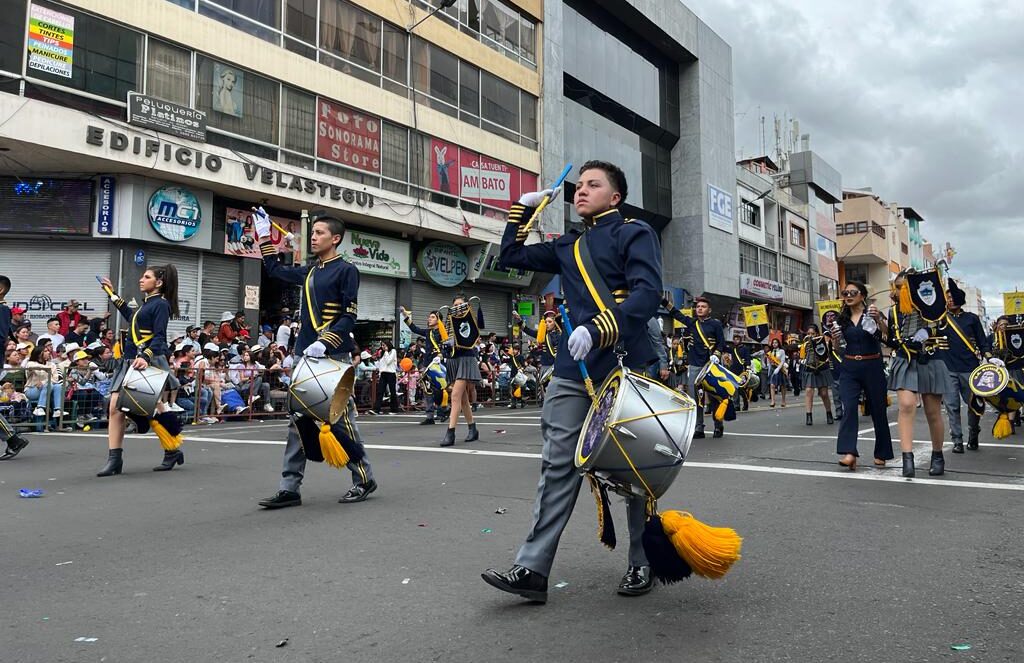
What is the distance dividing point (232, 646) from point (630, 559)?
1810 millimetres

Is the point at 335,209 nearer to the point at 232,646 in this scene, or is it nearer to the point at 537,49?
the point at 537,49

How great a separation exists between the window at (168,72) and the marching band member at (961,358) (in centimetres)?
1608

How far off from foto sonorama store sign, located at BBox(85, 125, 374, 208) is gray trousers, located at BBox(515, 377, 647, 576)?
15.8 metres

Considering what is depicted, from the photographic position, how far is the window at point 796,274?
5209cm

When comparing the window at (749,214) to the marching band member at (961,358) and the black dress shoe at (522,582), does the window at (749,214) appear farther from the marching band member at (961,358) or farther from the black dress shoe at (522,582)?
the black dress shoe at (522,582)

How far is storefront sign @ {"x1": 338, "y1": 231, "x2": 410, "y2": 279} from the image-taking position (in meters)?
22.8

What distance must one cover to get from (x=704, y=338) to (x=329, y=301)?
23.3 ft

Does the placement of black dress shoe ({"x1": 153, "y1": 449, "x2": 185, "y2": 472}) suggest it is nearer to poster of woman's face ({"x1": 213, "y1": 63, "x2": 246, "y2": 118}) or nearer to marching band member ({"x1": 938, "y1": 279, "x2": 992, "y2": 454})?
marching band member ({"x1": 938, "y1": 279, "x2": 992, "y2": 454})

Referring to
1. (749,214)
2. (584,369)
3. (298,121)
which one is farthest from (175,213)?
(749,214)

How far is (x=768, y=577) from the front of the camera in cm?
400

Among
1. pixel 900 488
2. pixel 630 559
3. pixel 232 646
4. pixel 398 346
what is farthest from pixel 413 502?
pixel 398 346

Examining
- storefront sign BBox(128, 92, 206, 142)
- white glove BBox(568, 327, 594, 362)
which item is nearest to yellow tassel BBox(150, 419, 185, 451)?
white glove BBox(568, 327, 594, 362)

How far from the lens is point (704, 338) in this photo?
1185 centimetres

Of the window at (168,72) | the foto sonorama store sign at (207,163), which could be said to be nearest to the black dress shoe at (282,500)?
the foto sonorama store sign at (207,163)
